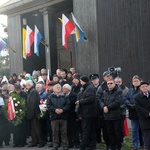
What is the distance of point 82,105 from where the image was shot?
890 cm

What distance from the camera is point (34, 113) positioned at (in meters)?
10.1

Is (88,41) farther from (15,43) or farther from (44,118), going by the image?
(15,43)

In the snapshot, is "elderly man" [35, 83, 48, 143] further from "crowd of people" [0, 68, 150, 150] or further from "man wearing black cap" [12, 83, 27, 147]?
"man wearing black cap" [12, 83, 27, 147]

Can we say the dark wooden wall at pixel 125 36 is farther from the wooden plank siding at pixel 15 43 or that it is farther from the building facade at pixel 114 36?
the wooden plank siding at pixel 15 43

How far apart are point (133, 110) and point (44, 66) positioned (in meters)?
13.8

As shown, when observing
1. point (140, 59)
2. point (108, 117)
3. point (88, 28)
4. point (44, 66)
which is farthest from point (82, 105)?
point (44, 66)

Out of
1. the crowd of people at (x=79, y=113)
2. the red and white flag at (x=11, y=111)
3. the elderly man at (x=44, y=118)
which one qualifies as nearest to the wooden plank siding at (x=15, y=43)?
the crowd of people at (x=79, y=113)

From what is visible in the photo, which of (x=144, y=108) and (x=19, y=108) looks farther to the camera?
(x=19, y=108)

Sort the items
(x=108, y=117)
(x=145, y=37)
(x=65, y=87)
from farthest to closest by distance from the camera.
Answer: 1. (x=145, y=37)
2. (x=65, y=87)
3. (x=108, y=117)

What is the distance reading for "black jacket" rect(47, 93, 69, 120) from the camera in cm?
925

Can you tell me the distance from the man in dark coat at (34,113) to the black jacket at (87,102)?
5.50 feet

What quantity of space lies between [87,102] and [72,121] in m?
1.22

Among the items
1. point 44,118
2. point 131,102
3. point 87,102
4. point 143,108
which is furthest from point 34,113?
point 143,108

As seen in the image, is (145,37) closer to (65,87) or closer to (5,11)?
(65,87)
